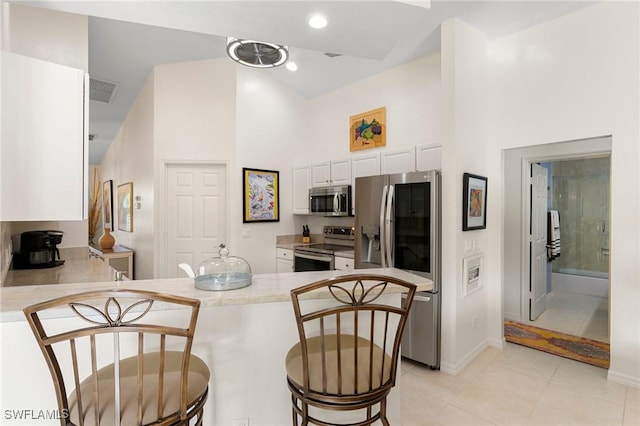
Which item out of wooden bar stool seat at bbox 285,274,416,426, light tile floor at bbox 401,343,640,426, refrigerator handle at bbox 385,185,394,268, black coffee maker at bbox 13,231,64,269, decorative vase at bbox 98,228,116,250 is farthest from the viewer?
decorative vase at bbox 98,228,116,250

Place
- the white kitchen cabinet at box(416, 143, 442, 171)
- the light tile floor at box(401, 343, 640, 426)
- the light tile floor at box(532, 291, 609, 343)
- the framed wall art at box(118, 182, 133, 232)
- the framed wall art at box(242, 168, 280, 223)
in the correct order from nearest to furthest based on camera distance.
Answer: the light tile floor at box(401, 343, 640, 426)
the white kitchen cabinet at box(416, 143, 442, 171)
the light tile floor at box(532, 291, 609, 343)
the framed wall art at box(242, 168, 280, 223)
the framed wall art at box(118, 182, 133, 232)

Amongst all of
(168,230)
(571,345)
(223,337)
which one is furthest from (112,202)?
(571,345)

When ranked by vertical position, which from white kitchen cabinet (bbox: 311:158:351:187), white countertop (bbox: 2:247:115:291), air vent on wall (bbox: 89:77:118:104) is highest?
air vent on wall (bbox: 89:77:118:104)

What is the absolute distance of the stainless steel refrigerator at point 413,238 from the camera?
2.91 m

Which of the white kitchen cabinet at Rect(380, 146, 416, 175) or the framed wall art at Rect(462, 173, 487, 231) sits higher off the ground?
the white kitchen cabinet at Rect(380, 146, 416, 175)

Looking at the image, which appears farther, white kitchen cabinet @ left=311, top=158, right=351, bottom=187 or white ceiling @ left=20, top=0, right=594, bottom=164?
white kitchen cabinet @ left=311, top=158, right=351, bottom=187

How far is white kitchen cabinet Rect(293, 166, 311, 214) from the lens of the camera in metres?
4.90

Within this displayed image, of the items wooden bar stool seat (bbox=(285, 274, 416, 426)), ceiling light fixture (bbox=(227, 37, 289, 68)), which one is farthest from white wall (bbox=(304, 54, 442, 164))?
wooden bar stool seat (bbox=(285, 274, 416, 426))

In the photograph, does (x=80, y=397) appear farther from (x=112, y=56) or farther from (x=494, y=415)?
(x=112, y=56)

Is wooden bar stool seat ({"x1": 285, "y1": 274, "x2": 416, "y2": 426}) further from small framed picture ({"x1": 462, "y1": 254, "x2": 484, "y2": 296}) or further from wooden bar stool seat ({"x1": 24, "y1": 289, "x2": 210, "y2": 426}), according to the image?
small framed picture ({"x1": 462, "y1": 254, "x2": 484, "y2": 296})

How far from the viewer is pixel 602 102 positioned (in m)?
2.74

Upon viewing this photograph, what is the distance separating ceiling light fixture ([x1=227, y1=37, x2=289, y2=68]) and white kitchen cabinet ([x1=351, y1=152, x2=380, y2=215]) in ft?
4.91

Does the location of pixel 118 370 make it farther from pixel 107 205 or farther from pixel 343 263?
pixel 107 205

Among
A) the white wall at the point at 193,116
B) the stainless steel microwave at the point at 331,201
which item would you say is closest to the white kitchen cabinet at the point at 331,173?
the stainless steel microwave at the point at 331,201
